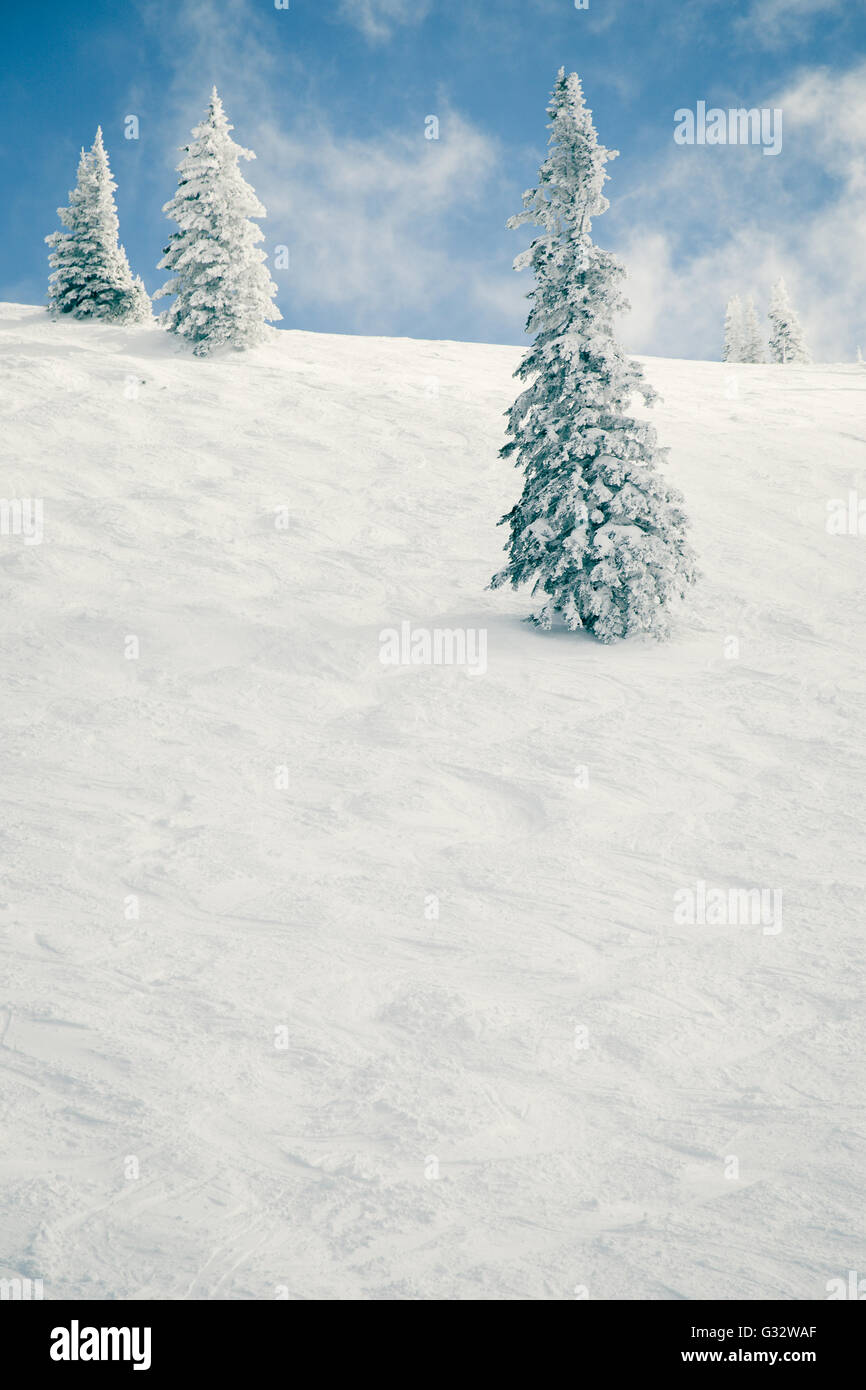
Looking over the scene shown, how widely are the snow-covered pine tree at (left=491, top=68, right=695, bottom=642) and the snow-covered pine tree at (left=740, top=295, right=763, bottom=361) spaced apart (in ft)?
184

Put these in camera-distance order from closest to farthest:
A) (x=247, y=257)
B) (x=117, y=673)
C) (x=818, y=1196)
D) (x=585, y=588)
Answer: (x=818, y=1196) → (x=117, y=673) → (x=585, y=588) → (x=247, y=257)

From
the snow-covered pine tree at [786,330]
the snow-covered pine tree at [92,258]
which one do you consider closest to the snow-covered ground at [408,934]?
the snow-covered pine tree at [92,258]

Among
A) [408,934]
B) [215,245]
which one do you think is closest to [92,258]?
[215,245]

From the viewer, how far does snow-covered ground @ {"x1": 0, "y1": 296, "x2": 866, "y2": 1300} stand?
4.27 m

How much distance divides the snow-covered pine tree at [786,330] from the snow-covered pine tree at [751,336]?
415cm

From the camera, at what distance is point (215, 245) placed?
2783cm

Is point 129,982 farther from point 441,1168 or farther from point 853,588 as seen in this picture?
point 853,588

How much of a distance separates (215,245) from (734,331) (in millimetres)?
48056

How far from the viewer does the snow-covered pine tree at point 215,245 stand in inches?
1102
